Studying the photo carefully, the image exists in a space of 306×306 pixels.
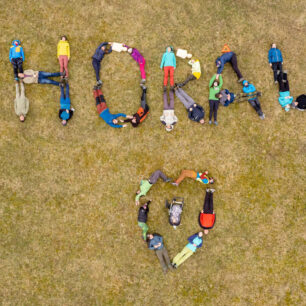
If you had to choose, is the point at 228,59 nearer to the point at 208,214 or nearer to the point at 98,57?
the point at 98,57

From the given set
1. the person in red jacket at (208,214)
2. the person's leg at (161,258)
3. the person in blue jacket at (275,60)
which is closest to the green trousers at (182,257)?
the person's leg at (161,258)

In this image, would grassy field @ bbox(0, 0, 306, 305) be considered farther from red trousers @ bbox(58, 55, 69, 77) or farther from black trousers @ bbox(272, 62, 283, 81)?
red trousers @ bbox(58, 55, 69, 77)

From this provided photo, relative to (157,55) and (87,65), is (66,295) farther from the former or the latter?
(157,55)

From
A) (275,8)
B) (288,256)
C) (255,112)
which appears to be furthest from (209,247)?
(275,8)

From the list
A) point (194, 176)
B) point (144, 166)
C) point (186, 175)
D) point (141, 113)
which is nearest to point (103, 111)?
point (141, 113)

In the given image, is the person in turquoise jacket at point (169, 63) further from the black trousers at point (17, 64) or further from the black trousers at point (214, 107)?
the black trousers at point (17, 64)

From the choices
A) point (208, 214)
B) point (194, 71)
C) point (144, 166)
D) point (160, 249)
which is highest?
point (194, 71)
